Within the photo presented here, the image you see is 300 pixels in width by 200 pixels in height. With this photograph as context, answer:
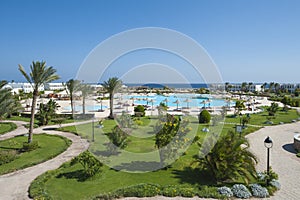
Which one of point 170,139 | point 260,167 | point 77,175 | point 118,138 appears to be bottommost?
point 77,175

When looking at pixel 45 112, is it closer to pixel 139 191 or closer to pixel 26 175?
pixel 26 175

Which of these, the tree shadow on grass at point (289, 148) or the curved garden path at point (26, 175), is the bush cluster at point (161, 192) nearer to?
the curved garden path at point (26, 175)

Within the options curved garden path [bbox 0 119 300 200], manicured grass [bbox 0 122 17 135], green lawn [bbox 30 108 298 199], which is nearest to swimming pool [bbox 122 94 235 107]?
curved garden path [bbox 0 119 300 200]

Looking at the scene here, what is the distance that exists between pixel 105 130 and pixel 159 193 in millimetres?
12017

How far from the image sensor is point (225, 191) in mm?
8164

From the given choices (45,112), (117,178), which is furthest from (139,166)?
(45,112)

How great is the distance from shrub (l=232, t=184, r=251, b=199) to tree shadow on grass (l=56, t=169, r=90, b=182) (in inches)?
236

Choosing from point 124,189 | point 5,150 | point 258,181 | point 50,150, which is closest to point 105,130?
point 50,150

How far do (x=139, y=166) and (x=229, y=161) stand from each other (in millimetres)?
4360

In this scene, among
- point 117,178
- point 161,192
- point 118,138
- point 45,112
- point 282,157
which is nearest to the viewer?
point 161,192

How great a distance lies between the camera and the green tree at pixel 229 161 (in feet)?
28.6

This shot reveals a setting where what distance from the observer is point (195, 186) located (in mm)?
8711

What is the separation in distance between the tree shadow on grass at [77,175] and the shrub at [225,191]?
18.0 feet

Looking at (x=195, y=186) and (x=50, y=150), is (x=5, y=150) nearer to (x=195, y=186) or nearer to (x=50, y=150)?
(x=50, y=150)
